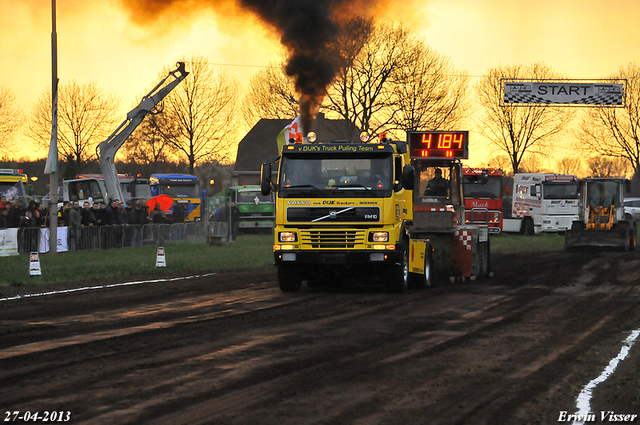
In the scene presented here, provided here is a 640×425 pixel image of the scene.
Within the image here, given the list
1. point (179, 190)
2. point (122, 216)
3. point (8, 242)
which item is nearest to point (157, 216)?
point (122, 216)

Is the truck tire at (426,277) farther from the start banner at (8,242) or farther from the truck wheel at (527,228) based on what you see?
the truck wheel at (527,228)

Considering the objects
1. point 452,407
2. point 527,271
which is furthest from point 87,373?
point 527,271

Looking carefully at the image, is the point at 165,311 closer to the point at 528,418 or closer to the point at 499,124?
the point at 528,418

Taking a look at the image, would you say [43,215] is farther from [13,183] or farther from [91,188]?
[91,188]

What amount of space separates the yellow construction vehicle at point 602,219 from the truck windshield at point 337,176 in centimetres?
1673

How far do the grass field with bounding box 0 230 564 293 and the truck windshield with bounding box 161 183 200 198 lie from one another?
1317 cm

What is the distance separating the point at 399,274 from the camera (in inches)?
605

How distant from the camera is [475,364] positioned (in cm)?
855

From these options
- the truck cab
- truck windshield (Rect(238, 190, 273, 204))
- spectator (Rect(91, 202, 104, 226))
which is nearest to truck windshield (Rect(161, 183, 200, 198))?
truck windshield (Rect(238, 190, 273, 204))

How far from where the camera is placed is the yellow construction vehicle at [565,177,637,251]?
29.8 meters

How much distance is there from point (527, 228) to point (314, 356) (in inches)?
1351

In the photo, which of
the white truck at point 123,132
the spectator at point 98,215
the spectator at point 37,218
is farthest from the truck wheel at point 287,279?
the white truck at point 123,132

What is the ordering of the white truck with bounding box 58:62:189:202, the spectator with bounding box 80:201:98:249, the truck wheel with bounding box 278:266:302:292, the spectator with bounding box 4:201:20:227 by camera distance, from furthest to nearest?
the white truck with bounding box 58:62:189:202
the spectator with bounding box 80:201:98:249
the spectator with bounding box 4:201:20:227
the truck wheel with bounding box 278:266:302:292

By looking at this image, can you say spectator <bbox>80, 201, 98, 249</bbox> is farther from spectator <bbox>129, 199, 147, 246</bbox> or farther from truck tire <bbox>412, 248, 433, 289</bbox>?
truck tire <bbox>412, 248, 433, 289</bbox>
